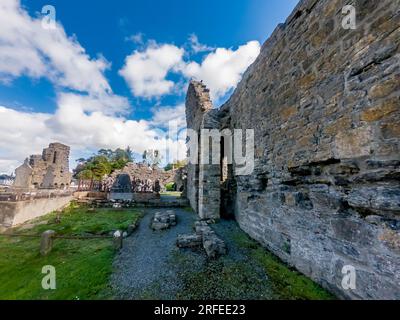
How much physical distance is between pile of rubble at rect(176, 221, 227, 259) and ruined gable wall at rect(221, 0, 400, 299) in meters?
1.25

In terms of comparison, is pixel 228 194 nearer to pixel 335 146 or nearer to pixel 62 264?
pixel 335 146

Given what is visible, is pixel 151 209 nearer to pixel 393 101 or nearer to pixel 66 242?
pixel 66 242

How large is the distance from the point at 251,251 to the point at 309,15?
5282mm

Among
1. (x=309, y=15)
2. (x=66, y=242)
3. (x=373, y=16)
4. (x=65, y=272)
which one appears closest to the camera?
(x=373, y=16)

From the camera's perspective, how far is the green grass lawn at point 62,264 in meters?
3.32

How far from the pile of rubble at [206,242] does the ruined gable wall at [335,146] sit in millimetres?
1246

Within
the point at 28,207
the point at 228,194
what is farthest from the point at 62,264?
the point at 228,194

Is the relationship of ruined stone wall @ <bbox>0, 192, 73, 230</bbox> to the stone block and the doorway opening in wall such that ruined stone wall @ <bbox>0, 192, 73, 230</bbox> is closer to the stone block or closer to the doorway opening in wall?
the stone block

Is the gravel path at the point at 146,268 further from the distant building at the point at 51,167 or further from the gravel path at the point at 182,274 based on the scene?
the distant building at the point at 51,167

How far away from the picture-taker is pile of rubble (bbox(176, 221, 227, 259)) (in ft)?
15.1

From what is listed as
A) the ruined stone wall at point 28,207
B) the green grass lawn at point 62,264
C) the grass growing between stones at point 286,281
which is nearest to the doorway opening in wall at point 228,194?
the grass growing between stones at point 286,281

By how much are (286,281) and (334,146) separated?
2.49 metres
